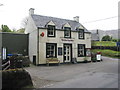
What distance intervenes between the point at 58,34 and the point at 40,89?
489 inches

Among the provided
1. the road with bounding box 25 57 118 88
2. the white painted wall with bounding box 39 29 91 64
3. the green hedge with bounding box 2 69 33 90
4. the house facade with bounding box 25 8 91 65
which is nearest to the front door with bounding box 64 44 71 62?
the house facade with bounding box 25 8 91 65

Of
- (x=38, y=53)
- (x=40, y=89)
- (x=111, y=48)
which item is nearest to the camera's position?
(x=40, y=89)

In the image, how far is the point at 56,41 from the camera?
747 inches

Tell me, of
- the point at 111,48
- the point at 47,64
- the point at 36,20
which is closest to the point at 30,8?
the point at 36,20

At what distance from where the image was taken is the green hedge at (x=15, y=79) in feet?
22.4

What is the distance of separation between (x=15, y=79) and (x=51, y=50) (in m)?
11.7

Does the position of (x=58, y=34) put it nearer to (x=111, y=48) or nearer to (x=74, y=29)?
(x=74, y=29)

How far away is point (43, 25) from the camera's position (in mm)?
18641

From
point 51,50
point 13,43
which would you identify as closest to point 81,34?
point 51,50

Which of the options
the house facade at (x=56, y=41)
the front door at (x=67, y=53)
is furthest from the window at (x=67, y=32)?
the front door at (x=67, y=53)

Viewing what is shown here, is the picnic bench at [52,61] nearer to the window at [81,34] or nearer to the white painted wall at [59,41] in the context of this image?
the white painted wall at [59,41]

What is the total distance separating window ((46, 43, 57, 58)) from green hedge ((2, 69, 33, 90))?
35.0 ft

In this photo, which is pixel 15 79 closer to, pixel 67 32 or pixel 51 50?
pixel 51 50

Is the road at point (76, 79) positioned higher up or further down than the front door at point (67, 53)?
further down
